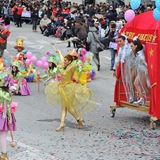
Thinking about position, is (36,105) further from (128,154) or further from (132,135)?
(128,154)

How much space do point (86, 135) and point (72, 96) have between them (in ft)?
2.77

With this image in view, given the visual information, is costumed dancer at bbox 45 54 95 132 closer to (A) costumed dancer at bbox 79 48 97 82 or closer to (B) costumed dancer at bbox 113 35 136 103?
(B) costumed dancer at bbox 113 35 136 103

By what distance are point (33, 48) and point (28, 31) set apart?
8.80 metres

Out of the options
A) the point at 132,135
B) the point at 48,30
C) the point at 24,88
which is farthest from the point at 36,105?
the point at 48,30

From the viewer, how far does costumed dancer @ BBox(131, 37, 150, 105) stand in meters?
11.0

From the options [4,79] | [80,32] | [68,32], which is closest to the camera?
[4,79]

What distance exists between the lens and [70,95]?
10.7m

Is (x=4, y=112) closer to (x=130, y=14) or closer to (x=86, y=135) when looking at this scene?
(x=86, y=135)

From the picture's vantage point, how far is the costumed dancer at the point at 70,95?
35.0 ft

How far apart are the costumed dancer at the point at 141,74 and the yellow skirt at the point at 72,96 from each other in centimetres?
119

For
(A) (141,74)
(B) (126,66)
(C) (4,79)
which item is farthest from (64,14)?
(C) (4,79)

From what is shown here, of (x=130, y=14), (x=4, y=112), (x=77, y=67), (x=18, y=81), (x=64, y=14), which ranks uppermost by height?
(x=130, y=14)

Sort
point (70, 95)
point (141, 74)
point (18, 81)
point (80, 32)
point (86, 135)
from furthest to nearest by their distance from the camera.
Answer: point (80, 32), point (18, 81), point (141, 74), point (70, 95), point (86, 135)

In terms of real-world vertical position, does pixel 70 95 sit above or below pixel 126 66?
below
